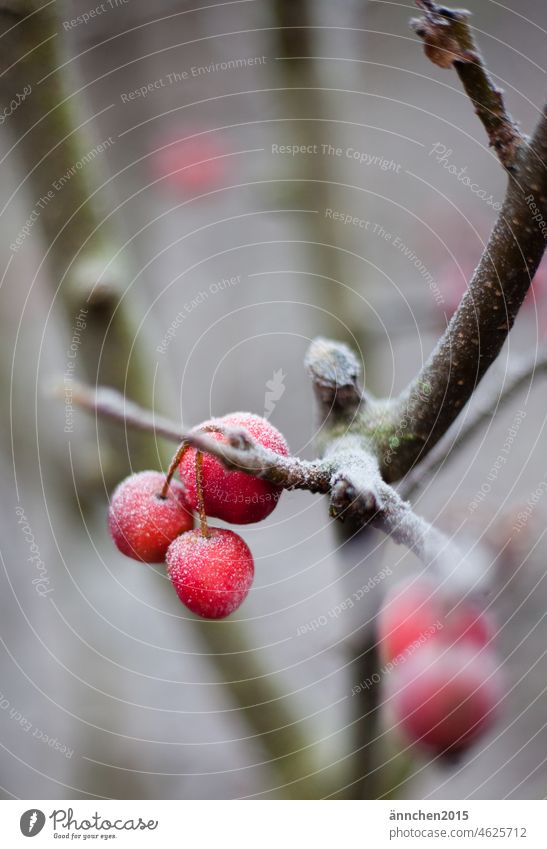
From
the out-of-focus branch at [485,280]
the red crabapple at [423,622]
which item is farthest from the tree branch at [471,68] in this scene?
the red crabapple at [423,622]

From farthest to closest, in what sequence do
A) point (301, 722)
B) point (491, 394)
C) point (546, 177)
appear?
point (301, 722) → point (491, 394) → point (546, 177)

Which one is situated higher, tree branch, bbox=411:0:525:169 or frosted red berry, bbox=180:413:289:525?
tree branch, bbox=411:0:525:169

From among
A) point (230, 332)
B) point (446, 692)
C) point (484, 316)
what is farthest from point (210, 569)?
point (230, 332)

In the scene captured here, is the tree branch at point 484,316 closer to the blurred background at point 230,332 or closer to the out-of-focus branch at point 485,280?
the out-of-focus branch at point 485,280

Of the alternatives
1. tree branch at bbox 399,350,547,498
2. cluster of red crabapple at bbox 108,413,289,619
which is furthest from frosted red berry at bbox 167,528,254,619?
tree branch at bbox 399,350,547,498

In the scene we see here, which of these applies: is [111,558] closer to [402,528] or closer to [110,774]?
[110,774]

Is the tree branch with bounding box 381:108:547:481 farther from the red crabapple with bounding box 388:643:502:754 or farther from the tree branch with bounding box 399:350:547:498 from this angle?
the red crabapple with bounding box 388:643:502:754

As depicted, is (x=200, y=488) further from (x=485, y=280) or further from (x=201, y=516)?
(x=485, y=280)
